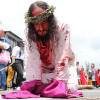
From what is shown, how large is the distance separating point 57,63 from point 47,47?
0.77 ft

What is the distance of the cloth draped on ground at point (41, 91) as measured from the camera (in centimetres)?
254

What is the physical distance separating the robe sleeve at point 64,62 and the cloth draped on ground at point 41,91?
0.30 ft

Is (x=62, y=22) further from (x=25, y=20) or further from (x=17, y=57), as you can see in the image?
(x=17, y=57)

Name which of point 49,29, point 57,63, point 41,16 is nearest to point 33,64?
point 57,63

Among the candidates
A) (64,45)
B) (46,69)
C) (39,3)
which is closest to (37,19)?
(39,3)

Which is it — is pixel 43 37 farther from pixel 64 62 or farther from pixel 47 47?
pixel 64 62

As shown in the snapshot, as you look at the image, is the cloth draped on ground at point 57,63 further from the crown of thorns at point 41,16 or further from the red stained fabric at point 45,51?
the crown of thorns at point 41,16

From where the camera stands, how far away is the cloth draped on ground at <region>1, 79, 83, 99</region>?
254 centimetres

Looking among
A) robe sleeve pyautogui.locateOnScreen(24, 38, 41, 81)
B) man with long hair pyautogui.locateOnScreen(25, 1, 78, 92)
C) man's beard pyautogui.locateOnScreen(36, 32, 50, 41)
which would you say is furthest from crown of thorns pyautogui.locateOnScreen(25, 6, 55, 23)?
robe sleeve pyautogui.locateOnScreen(24, 38, 41, 81)

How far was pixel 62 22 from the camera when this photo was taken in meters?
2.88

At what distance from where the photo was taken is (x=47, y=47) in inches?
112

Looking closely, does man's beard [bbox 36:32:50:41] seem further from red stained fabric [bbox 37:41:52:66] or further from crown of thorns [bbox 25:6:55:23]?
crown of thorns [bbox 25:6:55:23]

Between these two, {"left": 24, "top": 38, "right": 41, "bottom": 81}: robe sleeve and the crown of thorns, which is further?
{"left": 24, "top": 38, "right": 41, "bottom": 81}: robe sleeve

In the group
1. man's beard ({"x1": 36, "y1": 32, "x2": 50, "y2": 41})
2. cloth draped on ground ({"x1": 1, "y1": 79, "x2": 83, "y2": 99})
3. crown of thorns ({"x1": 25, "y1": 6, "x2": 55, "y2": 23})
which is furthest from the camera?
man's beard ({"x1": 36, "y1": 32, "x2": 50, "y2": 41})
